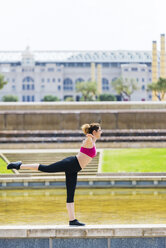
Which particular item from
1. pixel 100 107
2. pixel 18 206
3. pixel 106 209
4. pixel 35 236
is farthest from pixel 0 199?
pixel 100 107

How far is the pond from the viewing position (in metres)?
13.9

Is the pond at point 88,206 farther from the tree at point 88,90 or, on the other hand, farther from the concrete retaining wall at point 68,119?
the tree at point 88,90

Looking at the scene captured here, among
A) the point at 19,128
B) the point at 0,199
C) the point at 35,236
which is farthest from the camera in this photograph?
the point at 19,128

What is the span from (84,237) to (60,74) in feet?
443

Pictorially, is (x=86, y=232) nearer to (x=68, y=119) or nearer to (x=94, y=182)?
(x=94, y=182)

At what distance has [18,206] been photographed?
54.3 ft

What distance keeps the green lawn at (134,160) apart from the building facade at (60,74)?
107 m

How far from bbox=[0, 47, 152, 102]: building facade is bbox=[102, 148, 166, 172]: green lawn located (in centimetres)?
10690

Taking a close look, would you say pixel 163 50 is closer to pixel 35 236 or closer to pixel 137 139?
pixel 137 139

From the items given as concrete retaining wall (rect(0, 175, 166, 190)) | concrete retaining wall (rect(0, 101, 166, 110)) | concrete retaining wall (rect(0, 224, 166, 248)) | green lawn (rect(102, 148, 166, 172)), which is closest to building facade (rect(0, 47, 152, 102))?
concrete retaining wall (rect(0, 101, 166, 110))

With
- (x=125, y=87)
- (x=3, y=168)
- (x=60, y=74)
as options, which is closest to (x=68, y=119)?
(x=3, y=168)

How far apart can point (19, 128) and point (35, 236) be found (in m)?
30.2

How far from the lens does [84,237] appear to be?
9586mm

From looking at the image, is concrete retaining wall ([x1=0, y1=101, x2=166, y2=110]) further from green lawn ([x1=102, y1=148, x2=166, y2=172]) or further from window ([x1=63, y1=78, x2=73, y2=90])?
window ([x1=63, y1=78, x2=73, y2=90])
